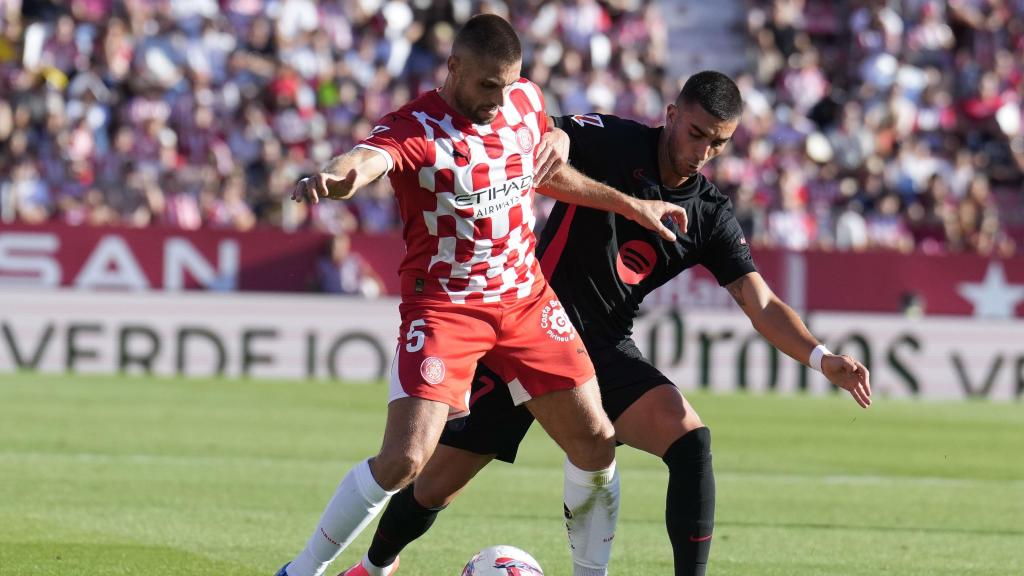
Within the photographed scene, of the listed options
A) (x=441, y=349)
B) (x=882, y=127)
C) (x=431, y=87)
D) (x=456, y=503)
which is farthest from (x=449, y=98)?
(x=882, y=127)

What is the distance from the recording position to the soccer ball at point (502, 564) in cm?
646

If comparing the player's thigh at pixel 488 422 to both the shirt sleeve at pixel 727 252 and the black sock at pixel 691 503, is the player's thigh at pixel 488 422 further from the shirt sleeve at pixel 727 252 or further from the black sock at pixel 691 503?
the shirt sleeve at pixel 727 252

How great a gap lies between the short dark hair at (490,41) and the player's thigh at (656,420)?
5.43 feet

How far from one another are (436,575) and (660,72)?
63.6ft

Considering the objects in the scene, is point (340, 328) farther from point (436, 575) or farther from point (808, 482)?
point (436, 575)

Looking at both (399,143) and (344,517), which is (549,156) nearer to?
(399,143)

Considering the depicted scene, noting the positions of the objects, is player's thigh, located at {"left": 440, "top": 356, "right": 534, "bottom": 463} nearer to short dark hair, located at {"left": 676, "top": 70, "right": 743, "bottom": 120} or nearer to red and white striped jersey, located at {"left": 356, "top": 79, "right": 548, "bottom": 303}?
red and white striped jersey, located at {"left": 356, "top": 79, "right": 548, "bottom": 303}

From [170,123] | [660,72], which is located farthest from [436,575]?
[660,72]

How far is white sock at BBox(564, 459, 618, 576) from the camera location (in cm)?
660

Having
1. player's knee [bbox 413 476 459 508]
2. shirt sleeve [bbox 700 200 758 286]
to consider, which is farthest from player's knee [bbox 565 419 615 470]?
shirt sleeve [bbox 700 200 758 286]

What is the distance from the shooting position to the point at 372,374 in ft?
60.4

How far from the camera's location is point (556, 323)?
21.3 ft

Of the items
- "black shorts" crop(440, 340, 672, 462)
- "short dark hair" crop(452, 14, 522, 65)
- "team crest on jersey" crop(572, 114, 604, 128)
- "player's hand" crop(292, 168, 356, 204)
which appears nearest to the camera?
"player's hand" crop(292, 168, 356, 204)

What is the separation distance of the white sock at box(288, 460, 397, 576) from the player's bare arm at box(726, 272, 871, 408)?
75.7 inches
